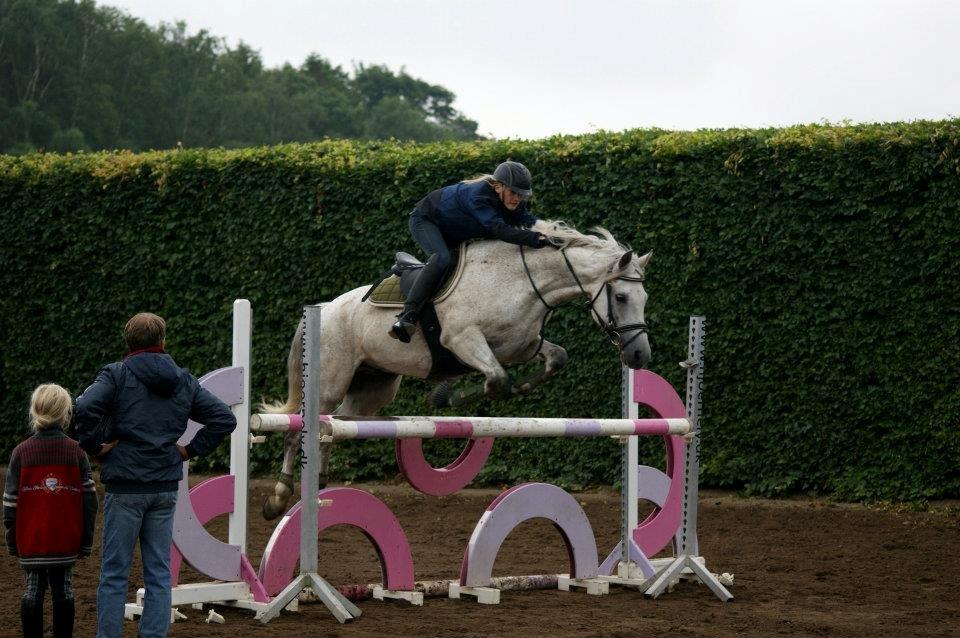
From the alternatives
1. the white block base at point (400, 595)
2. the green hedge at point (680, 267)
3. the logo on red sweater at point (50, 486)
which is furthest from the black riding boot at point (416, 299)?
the green hedge at point (680, 267)

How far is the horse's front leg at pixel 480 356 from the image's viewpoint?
17.8ft

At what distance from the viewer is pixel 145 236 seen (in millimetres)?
11656

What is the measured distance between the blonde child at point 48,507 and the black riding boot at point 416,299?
177 cm

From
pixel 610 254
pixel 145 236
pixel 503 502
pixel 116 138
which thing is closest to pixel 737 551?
pixel 503 502

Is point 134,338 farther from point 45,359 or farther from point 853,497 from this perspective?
point 45,359

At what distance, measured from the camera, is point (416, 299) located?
572 cm

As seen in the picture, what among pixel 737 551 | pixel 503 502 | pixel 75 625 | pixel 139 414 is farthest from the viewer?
pixel 737 551

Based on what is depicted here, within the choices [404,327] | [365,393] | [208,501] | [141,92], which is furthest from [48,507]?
[141,92]

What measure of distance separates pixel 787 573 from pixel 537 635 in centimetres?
276

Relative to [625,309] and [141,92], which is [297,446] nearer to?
[625,309]

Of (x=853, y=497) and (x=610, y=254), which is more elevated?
(x=610, y=254)

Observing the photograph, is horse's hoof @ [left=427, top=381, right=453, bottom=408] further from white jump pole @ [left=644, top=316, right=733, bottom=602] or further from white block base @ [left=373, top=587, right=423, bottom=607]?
white jump pole @ [left=644, top=316, right=733, bottom=602]

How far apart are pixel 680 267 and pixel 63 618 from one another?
6.18m

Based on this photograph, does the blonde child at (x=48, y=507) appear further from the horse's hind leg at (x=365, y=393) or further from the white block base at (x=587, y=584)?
the white block base at (x=587, y=584)
